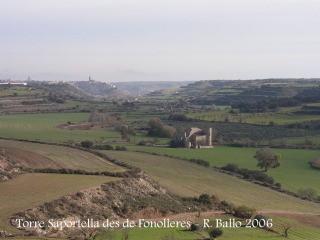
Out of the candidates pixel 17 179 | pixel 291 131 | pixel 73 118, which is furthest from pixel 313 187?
pixel 73 118

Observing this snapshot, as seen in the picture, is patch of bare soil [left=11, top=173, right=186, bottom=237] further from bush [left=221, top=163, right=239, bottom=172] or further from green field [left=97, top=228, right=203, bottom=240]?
bush [left=221, top=163, right=239, bottom=172]

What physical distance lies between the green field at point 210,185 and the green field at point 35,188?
9.14 meters

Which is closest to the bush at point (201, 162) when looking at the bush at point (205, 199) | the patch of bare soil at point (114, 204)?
the patch of bare soil at point (114, 204)

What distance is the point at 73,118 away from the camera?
403 feet

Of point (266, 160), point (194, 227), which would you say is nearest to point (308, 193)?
point (266, 160)

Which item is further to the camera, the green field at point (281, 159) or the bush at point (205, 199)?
the green field at point (281, 159)

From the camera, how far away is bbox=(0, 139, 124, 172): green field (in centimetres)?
4988

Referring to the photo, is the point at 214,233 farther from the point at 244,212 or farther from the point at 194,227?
the point at 244,212

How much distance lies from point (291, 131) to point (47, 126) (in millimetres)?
46740

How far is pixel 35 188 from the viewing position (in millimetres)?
39406

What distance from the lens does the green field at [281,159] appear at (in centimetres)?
6112

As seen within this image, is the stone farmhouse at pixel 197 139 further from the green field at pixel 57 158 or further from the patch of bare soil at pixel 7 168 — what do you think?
the patch of bare soil at pixel 7 168

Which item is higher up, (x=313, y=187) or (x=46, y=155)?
(x=46, y=155)

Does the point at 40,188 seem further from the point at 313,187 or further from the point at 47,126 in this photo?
the point at 47,126
